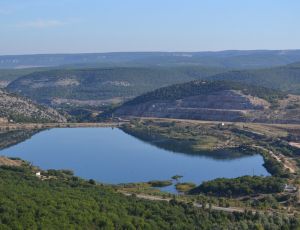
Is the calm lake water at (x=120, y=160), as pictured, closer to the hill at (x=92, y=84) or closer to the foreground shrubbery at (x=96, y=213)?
the foreground shrubbery at (x=96, y=213)

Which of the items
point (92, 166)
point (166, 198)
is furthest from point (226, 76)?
point (166, 198)

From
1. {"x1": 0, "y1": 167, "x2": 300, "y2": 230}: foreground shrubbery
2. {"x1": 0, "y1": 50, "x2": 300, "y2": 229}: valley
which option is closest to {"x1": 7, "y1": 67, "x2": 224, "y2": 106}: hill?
{"x1": 0, "y1": 50, "x2": 300, "y2": 229}: valley

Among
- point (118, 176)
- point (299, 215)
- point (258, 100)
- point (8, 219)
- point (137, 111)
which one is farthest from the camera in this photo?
point (137, 111)

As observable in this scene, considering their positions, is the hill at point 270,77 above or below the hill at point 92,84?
above

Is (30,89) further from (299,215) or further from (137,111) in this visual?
(299,215)

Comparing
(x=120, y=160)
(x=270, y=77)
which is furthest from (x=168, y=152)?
(x=270, y=77)

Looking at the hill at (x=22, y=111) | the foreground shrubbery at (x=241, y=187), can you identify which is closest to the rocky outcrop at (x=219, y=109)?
the hill at (x=22, y=111)
